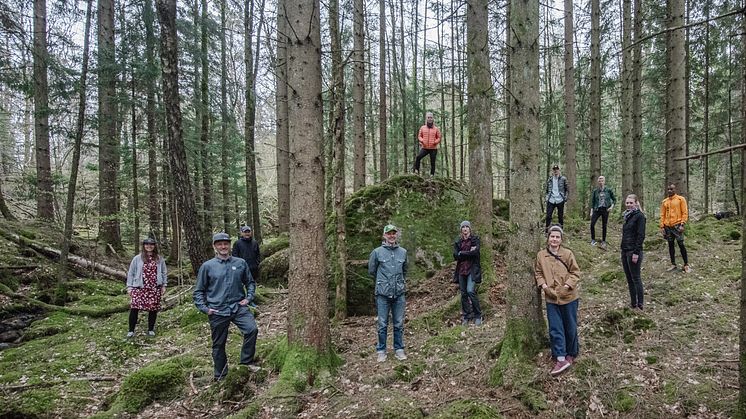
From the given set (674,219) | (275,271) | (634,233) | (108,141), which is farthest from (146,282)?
(674,219)

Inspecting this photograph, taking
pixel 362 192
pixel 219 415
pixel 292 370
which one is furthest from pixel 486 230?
pixel 219 415

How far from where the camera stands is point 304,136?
542 centimetres

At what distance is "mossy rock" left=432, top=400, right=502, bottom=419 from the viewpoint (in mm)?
4301

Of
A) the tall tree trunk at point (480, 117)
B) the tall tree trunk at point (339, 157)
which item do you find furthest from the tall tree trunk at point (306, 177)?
the tall tree trunk at point (480, 117)

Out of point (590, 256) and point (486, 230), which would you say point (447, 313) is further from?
point (590, 256)

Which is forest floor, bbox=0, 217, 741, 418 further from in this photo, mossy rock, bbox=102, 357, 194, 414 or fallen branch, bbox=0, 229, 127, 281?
fallen branch, bbox=0, 229, 127, 281

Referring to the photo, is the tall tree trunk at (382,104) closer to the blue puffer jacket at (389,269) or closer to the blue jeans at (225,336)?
the blue puffer jacket at (389,269)

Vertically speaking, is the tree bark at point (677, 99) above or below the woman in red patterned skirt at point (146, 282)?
above

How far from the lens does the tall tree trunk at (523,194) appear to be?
4973mm

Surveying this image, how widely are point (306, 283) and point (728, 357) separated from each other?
207 inches

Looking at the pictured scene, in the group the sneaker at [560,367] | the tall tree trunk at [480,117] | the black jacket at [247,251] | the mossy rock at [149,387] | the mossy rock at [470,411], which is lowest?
the mossy rock at [149,387]

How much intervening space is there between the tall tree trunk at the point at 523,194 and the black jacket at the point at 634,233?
2.78 m

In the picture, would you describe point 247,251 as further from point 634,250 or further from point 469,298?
point 634,250

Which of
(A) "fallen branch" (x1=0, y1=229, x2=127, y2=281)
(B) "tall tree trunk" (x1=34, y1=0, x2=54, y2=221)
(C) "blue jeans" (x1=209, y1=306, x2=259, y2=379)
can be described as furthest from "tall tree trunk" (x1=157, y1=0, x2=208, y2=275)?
(B) "tall tree trunk" (x1=34, y1=0, x2=54, y2=221)
